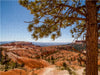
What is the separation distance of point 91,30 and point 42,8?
1.39 meters

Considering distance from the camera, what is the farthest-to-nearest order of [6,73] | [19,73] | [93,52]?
[19,73] → [6,73] → [93,52]

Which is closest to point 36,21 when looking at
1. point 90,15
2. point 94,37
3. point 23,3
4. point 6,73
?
point 23,3

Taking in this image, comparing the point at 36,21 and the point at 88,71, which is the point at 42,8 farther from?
the point at 88,71

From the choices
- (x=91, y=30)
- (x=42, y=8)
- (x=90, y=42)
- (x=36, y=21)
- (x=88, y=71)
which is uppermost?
(x=42, y=8)

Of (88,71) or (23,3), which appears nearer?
(88,71)

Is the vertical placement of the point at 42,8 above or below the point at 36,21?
above

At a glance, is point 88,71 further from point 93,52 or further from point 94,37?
point 94,37

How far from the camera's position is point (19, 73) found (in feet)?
23.0

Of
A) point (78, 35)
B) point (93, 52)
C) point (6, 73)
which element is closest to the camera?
point (93, 52)

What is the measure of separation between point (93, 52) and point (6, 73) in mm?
6811

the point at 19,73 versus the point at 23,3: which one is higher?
the point at 23,3

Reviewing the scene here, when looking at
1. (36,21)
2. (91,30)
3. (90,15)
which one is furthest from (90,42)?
(36,21)

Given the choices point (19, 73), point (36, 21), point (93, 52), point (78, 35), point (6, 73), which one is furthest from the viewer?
point (19, 73)

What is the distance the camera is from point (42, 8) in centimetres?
212
